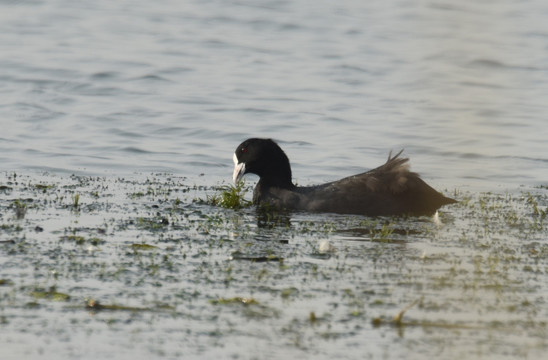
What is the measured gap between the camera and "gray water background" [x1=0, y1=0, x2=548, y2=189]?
14.5 meters

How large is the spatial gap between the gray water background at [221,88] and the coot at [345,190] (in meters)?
0.47

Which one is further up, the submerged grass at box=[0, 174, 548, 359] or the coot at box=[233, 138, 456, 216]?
→ the coot at box=[233, 138, 456, 216]

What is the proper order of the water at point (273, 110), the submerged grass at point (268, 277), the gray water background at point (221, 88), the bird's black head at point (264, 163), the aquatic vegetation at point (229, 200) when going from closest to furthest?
the water at point (273, 110) < the submerged grass at point (268, 277) < the aquatic vegetation at point (229, 200) < the bird's black head at point (264, 163) < the gray water background at point (221, 88)

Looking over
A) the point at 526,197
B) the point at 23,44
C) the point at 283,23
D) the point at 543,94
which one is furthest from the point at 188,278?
the point at 283,23

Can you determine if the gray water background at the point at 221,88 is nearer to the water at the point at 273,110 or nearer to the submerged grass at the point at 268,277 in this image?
the water at the point at 273,110

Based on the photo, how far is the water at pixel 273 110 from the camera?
13.3 feet

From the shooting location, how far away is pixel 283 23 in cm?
2473

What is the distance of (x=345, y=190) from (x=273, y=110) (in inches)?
283

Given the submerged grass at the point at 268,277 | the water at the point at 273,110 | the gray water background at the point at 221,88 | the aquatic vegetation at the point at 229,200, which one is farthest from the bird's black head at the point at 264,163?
the gray water background at the point at 221,88

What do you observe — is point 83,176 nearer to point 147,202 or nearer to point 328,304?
point 147,202

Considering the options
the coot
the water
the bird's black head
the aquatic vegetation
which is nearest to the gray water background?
the water

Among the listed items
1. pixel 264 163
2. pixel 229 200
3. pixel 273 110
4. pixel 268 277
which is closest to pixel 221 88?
pixel 273 110

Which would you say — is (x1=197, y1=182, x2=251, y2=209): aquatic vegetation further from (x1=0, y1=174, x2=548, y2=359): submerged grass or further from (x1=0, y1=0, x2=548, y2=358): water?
(x1=0, y1=0, x2=548, y2=358): water

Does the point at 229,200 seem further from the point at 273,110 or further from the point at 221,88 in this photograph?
the point at 221,88
